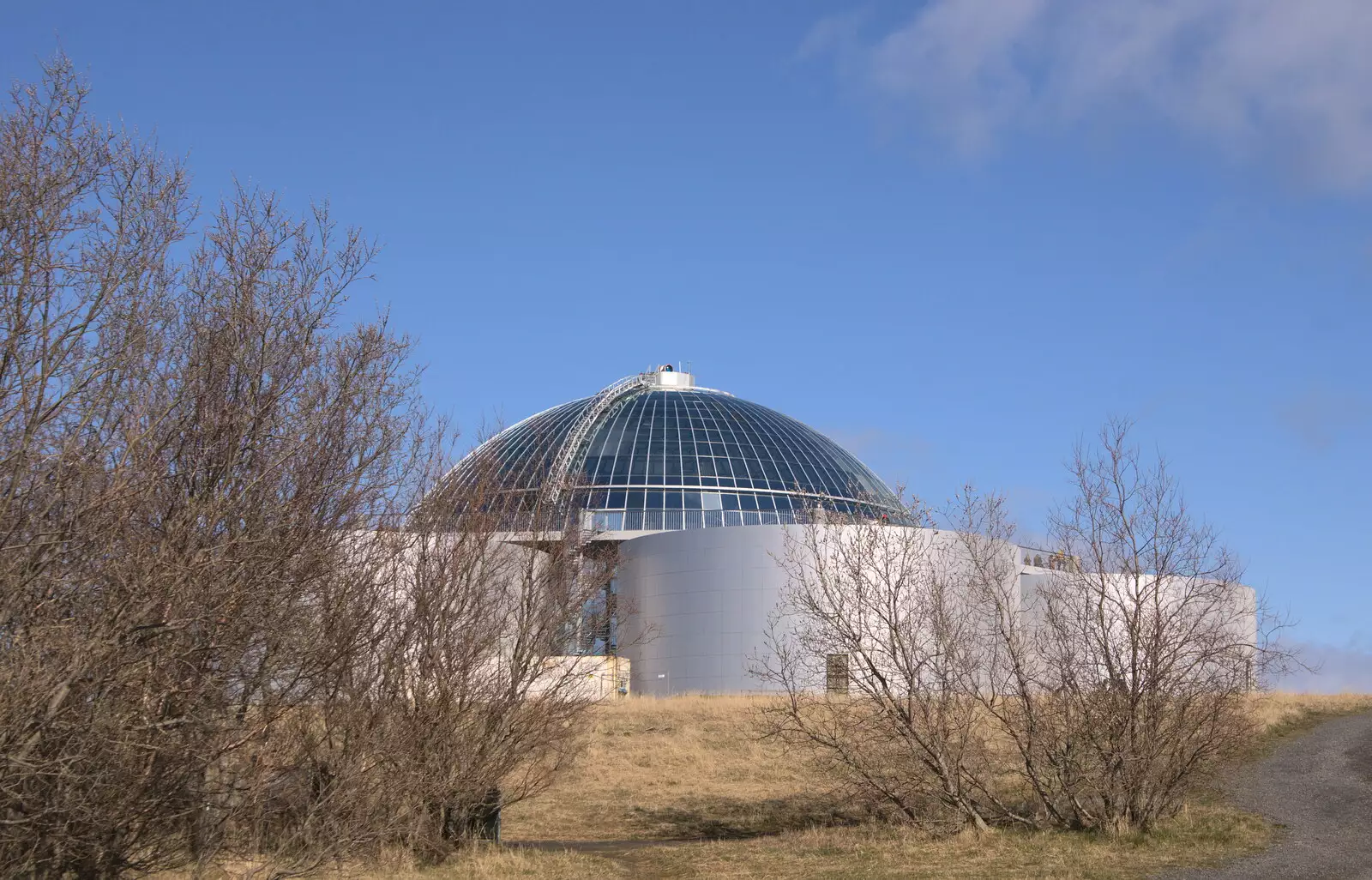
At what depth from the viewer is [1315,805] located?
20484 millimetres

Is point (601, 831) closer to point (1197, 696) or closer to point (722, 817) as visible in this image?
point (722, 817)

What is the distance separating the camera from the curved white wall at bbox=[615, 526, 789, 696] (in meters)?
45.7

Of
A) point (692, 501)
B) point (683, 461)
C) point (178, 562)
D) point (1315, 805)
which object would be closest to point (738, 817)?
point (1315, 805)

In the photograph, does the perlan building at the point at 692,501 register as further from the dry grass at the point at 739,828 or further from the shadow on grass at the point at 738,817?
the shadow on grass at the point at 738,817

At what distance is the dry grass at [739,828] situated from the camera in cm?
1717

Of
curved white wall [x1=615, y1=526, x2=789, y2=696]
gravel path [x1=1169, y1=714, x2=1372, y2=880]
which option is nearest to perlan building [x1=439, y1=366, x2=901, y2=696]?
curved white wall [x1=615, y1=526, x2=789, y2=696]

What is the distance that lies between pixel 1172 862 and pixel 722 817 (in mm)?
10833

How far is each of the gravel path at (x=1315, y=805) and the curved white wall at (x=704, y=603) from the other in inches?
761

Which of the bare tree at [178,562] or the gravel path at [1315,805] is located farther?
the gravel path at [1315,805]

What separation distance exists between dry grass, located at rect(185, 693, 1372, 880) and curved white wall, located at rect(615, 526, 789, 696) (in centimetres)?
525

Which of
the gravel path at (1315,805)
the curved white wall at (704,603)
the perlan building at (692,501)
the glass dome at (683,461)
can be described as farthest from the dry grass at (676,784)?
the glass dome at (683,461)

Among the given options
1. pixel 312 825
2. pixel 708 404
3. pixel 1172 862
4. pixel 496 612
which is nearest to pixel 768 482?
pixel 708 404

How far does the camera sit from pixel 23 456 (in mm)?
8648

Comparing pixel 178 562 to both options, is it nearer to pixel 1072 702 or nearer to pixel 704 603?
pixel 1072 702
